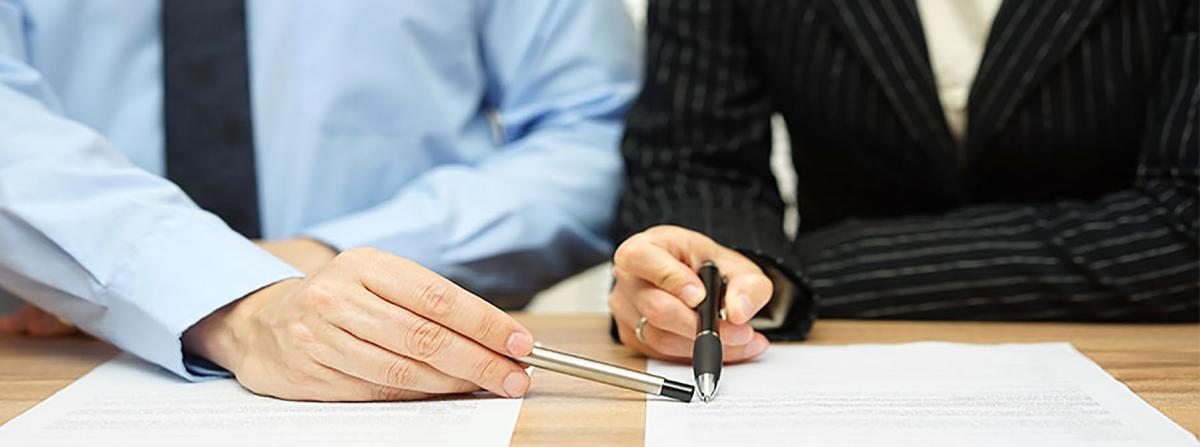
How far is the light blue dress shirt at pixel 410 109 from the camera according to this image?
1.11 m

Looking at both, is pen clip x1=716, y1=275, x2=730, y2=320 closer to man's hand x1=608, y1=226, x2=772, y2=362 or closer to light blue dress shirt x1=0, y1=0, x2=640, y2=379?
man's hand x1=608, y1=226, x2=772, y2=362

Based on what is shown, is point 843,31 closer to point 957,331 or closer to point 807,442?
point 957,331

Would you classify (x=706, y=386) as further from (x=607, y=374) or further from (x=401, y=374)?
(x=401, y=374)

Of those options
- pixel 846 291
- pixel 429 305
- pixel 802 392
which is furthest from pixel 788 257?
pixel 429 305


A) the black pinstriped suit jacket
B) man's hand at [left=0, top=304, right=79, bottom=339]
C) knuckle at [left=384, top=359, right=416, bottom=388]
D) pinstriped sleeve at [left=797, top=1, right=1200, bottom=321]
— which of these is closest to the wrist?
knuckle at [left=384, top=359, right=416, bottom=388]

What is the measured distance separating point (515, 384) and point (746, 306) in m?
0.18

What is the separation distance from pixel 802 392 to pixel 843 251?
37cm

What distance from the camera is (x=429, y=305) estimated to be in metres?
0.74

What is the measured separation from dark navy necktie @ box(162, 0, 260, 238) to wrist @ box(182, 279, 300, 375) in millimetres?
312

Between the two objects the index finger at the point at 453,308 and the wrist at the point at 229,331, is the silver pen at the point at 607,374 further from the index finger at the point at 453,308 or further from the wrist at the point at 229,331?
the wrist at the point at 229,331

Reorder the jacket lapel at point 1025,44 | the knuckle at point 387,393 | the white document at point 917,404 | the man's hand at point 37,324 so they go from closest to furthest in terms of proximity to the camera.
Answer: the white document at point 917,404
the knuckle at point 387,393
the man's hand at point 37,324
the jacket lapel at point 1025,44

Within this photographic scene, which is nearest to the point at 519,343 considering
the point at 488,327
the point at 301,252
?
the point at 488,327

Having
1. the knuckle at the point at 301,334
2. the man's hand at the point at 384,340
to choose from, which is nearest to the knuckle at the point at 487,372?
the man's hand at the point at 384,340

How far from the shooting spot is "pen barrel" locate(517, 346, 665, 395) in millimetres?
732
